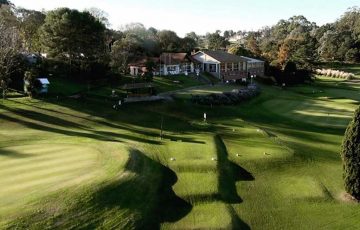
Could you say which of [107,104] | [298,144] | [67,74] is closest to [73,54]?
[67,74]

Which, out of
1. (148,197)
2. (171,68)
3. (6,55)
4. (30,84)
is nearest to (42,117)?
(30,84)

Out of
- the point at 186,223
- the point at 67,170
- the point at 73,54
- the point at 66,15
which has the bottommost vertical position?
the point at 186,223

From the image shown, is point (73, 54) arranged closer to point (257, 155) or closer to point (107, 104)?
point (107, 104)

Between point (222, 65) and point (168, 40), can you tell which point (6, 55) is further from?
point (168, 40)

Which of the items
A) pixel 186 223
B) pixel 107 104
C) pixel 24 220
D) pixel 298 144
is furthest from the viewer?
pixel 107 104

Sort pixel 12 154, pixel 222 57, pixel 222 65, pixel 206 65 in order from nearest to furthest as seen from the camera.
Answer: pixel 12 154
pixel 222 65
pixel 206 65
pixel 222 57

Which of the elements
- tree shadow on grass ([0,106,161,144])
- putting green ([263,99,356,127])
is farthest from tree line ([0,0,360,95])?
putting green ([263,99,356,127])
